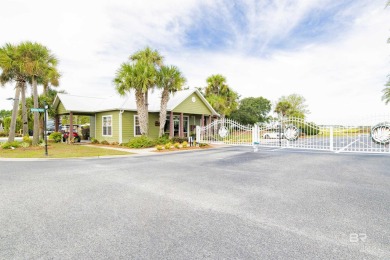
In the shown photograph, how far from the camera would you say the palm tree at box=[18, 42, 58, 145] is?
18391 mm

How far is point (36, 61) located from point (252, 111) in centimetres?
4655

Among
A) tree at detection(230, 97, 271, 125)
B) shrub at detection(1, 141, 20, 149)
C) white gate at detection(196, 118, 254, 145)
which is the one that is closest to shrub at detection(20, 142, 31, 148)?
shrub at detection(1, 141, 20, 149)

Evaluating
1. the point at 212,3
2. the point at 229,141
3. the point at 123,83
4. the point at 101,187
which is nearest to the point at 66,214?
the point at 101,187

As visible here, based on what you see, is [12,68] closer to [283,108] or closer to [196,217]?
[196,217]

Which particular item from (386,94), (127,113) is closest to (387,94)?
(386,94)

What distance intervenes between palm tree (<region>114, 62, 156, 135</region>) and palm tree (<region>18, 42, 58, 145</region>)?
615 cm

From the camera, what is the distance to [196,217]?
4.21m

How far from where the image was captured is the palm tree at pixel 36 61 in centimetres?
1839

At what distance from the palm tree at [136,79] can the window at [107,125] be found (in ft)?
15.7

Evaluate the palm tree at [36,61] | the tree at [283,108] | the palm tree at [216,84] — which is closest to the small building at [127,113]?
the palm tree at [36,61]

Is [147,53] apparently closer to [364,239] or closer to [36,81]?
[36,81]

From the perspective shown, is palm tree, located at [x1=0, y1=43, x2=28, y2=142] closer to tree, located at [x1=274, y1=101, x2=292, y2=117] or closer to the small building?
the small building

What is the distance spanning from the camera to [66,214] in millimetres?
4387

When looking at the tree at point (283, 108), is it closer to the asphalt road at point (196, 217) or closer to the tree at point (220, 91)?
the tree at point (220, 91)
